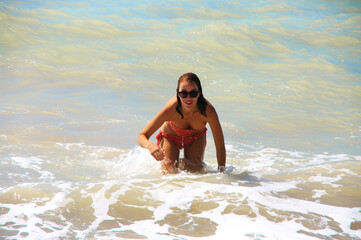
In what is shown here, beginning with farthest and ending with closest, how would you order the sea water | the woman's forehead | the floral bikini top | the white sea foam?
the floral bikini top < the woman's forehead < the sea water < the white sea foam

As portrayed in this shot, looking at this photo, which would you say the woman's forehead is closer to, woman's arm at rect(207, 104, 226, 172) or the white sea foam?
woman's arm at rect(207, 104, 226, 172)

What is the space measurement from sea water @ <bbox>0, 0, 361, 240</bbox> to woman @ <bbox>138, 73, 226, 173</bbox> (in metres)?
0.27

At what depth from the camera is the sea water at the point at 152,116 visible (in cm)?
412

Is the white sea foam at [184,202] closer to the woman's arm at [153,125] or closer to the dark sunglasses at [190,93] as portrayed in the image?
the woman's arm at [153,125]

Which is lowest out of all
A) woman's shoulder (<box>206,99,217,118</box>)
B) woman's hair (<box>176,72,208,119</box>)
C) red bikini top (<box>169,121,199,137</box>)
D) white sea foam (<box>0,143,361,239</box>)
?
white sea foam (<box>0,143,361,239</box>)

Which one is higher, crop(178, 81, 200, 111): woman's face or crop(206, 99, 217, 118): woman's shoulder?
crop(178, 81, 200, 111): woman's face

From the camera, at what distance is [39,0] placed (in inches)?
834

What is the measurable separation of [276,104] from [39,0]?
14918 mm

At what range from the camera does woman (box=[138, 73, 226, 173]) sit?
5082 mm

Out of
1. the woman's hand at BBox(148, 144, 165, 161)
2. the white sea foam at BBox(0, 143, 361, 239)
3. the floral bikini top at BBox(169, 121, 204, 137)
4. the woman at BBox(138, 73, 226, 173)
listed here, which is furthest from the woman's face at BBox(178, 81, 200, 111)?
the white sea foam at BBox(0, 143, 361, 239)

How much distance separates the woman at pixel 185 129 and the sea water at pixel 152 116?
A: 0.27 metres

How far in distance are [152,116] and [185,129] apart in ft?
10.9

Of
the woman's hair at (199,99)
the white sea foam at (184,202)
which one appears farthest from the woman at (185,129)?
the white sea foam at (184,202)

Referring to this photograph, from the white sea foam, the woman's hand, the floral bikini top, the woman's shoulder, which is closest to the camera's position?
the white sea foam
